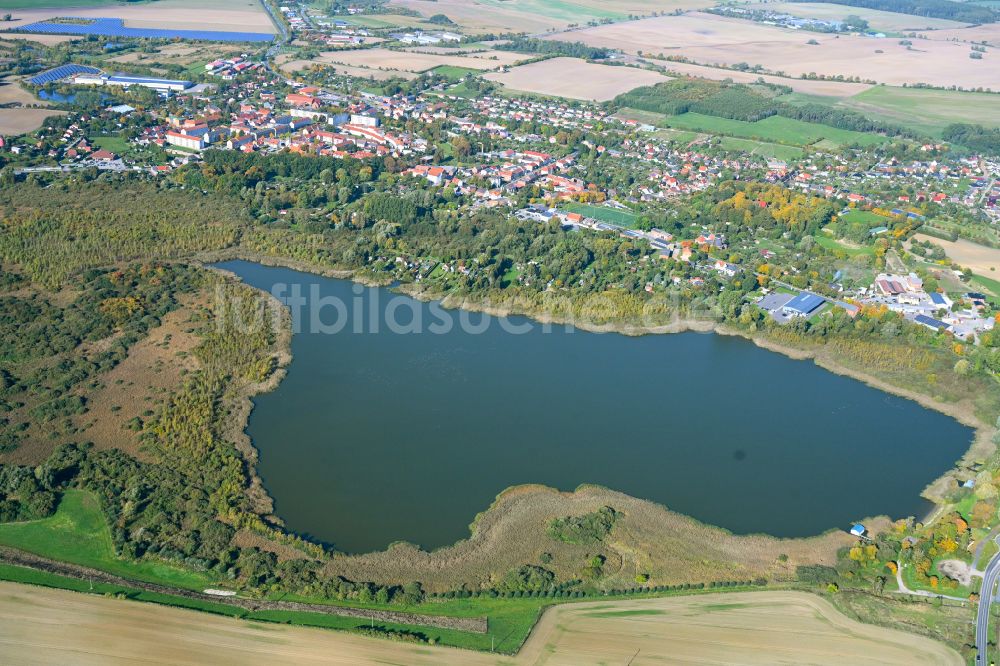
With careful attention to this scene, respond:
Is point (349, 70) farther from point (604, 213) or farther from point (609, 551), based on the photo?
point (609, 551)

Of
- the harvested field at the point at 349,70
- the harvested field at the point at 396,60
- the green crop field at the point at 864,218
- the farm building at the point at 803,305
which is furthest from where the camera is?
the harvested field at the point at 396,60

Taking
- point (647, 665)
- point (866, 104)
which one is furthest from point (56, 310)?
point (866, 104)

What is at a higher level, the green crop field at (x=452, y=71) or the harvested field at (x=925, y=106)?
Result: the green crop field at (x=452, y=71)

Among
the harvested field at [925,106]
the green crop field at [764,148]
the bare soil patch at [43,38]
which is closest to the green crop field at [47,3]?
the bare soil patch at [43,38]

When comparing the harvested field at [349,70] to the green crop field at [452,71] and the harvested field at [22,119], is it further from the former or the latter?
the harvested field at [22,119]

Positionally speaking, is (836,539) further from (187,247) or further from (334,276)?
(187,247)

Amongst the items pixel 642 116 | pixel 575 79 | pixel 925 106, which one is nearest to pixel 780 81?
pixel 925 106

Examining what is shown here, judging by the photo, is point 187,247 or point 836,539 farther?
point 187,247
